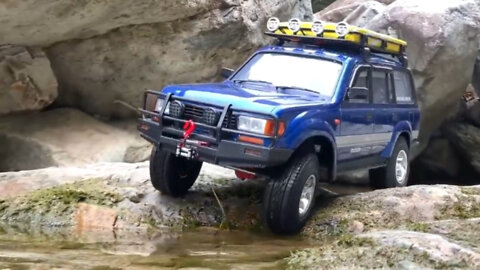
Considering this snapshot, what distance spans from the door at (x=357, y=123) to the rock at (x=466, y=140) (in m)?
7.74

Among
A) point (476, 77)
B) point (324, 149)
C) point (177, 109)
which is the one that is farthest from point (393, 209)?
point (476, 77)

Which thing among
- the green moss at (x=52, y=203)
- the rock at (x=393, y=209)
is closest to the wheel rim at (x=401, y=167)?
the rock at (x=393, y=209)

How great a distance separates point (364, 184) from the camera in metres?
13.3

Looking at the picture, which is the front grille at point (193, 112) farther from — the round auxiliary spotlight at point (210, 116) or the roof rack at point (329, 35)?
the roof rack at point (329, 35)

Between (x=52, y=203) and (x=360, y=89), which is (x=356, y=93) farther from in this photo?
(x=52, y=203)

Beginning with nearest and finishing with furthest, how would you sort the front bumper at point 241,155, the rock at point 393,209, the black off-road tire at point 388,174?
the front bumper at point 241,155 < the rock at point 393,209 < the black off-road tire at point 388,174

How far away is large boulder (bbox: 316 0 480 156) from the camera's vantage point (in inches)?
550

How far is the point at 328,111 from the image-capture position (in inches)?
296

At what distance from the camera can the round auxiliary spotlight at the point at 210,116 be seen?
6875mm

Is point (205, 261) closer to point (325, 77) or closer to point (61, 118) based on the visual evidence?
point (325, 77)

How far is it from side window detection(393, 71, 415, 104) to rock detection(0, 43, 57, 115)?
18.0ft

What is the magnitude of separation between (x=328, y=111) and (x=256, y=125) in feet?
3.77

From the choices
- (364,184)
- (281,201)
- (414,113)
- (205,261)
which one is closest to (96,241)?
(205,261)

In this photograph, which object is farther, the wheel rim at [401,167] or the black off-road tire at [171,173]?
the wheel rim at [401,167]
